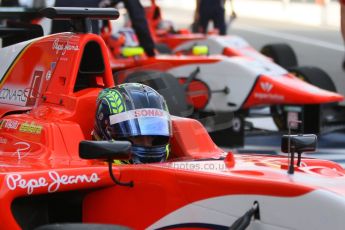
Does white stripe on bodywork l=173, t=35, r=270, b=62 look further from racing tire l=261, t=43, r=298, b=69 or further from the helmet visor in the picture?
the helmet visor

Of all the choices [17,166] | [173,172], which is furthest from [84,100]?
[173,172]

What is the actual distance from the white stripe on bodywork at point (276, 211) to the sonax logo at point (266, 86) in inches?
194

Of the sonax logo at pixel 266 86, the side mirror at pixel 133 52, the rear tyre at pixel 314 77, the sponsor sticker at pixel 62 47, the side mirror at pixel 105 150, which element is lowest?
the rear tyre at pixel 314 77

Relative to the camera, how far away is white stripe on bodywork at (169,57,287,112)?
8573 millimetres

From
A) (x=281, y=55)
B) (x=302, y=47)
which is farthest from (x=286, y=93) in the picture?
(x=302, y=47)

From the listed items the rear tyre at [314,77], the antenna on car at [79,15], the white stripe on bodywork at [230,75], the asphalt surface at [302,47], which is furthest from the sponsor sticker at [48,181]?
the rear tyre at [314,77]

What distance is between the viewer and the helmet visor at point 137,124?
4.01 m

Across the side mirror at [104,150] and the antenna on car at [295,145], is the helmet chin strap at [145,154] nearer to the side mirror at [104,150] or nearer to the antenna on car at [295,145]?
the side mirror at [104,150]

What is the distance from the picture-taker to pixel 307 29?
2453 cm

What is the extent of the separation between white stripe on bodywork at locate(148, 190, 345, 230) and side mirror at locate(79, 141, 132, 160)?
1.06ft

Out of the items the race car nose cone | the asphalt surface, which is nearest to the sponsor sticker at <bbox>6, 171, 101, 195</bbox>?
the asphalt surface

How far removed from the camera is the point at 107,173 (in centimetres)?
380

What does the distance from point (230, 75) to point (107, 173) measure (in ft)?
16.4

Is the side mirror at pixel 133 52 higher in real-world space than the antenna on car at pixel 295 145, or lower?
lower
